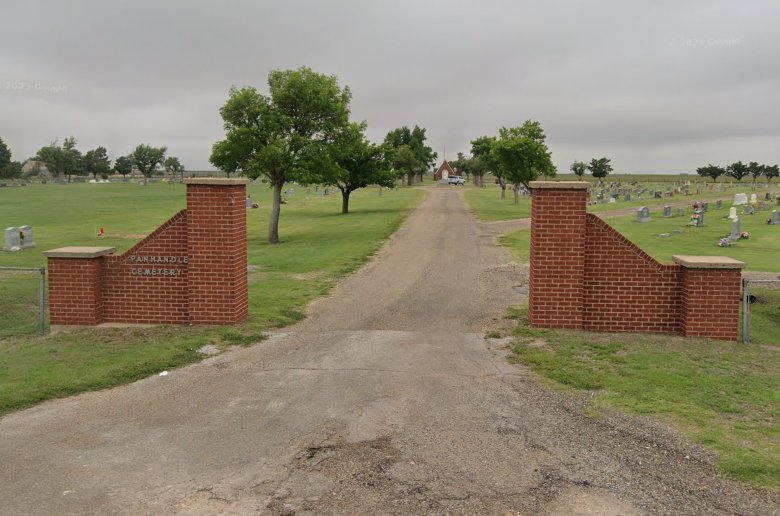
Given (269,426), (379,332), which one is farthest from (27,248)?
(269,426)

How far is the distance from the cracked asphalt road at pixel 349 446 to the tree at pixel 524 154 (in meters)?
34.7

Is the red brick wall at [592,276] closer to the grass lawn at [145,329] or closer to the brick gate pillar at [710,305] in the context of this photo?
the brick gate pillar at [710,305]

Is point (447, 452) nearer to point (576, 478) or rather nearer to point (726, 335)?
point (576, 478)

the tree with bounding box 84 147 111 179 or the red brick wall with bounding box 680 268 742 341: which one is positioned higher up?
the tree with bounding box 84 147 111 179

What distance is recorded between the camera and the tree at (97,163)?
14288 centimetres

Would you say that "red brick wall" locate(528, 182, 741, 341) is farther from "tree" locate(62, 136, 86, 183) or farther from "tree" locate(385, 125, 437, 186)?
"tree" locate(62, 136, 86, 183)

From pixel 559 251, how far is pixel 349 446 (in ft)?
18.5

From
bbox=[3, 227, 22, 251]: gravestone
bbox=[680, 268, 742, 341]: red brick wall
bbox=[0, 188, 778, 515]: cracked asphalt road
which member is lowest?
bbox=[0, 188, 778, 515]: cracked asphalt road

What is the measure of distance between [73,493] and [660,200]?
55887 mm

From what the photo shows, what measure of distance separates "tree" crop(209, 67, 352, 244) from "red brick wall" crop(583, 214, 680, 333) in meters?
18.0

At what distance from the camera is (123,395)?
7.28m

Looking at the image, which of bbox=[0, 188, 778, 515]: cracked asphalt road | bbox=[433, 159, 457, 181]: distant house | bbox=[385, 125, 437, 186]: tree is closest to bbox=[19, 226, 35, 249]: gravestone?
bbox=[0, 188, 778, 515]: cracked asphalt road

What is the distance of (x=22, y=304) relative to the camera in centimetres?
1341

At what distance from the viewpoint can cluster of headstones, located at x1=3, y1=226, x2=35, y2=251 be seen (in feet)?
78.5
